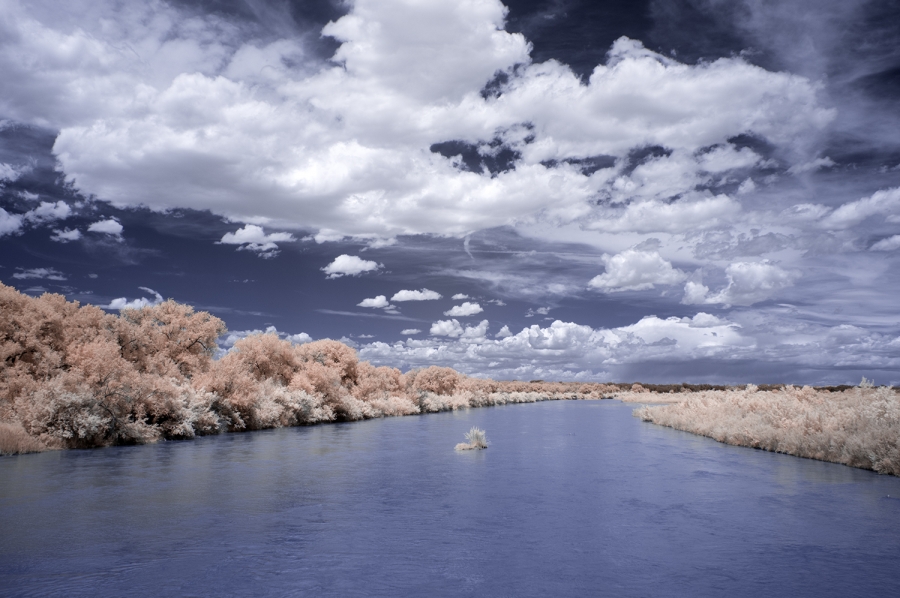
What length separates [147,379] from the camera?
2708 centimetres

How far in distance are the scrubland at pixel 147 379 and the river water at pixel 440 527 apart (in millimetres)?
2348

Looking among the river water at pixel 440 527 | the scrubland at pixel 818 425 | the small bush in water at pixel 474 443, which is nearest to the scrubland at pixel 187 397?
the scrubland at pixel 818 425

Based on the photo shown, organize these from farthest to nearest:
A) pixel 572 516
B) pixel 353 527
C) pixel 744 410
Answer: pixel 744 410 < pixel 572 516 < pixel 353 527

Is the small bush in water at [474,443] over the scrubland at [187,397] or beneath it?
beneath

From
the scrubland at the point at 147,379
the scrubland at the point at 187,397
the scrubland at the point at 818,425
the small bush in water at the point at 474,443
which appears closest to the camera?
the scrubland at the point at 818,425

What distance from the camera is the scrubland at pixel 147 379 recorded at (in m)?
22.4

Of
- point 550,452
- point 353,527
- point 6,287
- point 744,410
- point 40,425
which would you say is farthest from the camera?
point 744,410

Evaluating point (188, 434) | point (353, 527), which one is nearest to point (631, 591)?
point (353, 527)

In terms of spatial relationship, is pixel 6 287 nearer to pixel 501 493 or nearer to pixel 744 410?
pixel 501 493

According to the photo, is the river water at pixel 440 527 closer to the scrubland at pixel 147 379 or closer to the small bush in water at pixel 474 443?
the scrubland at pixel 147 379

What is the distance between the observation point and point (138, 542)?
1002 cm

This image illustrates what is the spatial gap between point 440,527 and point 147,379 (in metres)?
21.0

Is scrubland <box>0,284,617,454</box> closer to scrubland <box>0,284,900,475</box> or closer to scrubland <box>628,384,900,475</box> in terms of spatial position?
scrubland <box>0,284,900,475</box>

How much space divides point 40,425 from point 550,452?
19647mm
